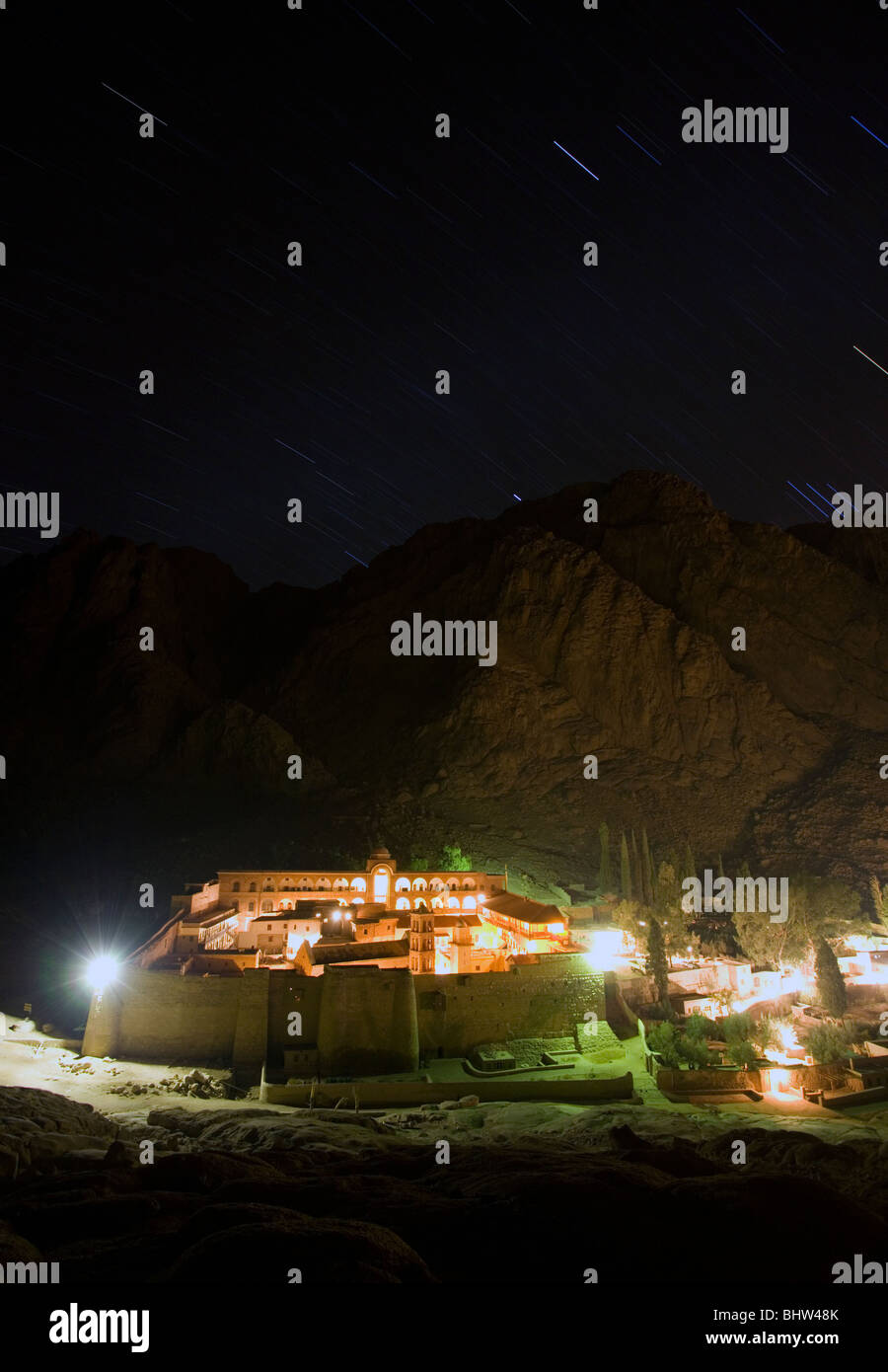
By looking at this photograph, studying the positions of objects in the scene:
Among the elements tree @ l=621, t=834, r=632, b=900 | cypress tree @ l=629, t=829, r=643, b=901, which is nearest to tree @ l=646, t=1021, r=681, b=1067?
tree @ l=621, t=834, r=632, b=900

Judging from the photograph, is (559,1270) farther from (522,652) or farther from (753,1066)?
(522,652)

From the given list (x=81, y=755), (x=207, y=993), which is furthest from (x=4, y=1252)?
(x=81, y=755)

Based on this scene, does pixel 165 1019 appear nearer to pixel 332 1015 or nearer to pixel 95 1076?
pixel 95 1076

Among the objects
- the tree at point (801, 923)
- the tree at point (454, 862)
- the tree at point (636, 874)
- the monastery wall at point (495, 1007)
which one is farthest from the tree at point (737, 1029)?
the tree at point (454, 862)

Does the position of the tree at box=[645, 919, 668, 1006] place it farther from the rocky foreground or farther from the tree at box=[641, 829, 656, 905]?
the rocky foreground

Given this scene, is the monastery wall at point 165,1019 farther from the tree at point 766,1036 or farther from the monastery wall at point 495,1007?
the tree at point 766,1036
